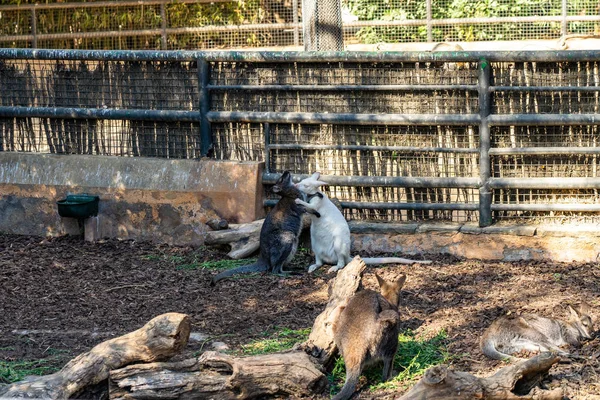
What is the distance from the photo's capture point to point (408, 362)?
604 centimetres

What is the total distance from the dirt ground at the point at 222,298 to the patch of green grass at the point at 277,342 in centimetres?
11

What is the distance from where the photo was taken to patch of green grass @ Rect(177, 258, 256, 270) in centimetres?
888

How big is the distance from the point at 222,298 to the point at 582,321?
2946mm

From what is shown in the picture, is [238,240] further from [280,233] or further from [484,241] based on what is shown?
[484,241]

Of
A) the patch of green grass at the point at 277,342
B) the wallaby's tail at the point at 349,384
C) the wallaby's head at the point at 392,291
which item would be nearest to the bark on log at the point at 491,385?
the wallaby's tail at the point at 349,384

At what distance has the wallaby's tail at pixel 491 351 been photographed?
596 centimetres

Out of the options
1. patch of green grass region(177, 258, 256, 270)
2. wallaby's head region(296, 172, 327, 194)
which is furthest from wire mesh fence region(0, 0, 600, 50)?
patch of green grass region(177, 258, 256, 270)

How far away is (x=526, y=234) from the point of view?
8664 mm

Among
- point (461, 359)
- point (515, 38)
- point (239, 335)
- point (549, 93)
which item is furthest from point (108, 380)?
point (515, 38)

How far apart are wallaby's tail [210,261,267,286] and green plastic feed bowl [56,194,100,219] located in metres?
2.02

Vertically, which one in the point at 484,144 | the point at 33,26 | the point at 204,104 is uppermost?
the point at 33,26

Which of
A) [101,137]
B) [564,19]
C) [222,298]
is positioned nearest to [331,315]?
[222,298]

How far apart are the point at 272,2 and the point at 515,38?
20.2 ft

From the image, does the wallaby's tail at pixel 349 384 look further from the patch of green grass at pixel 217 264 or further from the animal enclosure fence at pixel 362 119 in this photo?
the animal enclosure fence at pixel 362 119
